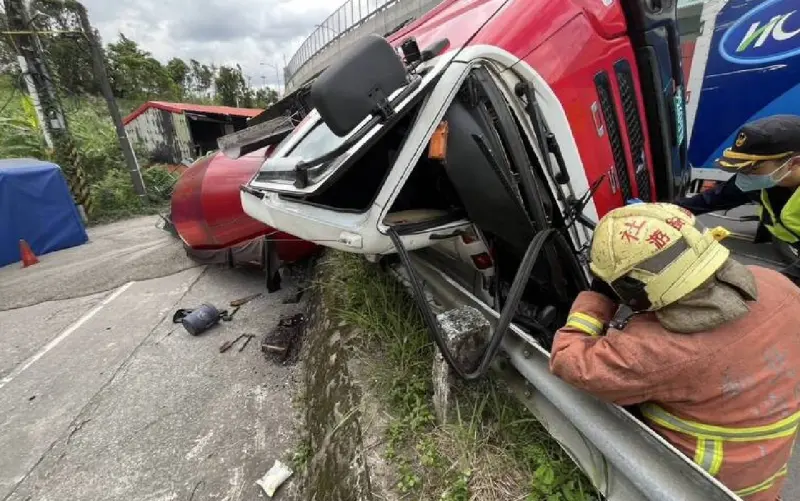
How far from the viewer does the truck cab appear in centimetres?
131

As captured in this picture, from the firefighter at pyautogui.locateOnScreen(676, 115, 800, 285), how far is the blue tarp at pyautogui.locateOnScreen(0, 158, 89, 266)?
8.85 m

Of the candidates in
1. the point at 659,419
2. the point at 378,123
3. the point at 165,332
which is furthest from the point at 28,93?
the point at 659,419

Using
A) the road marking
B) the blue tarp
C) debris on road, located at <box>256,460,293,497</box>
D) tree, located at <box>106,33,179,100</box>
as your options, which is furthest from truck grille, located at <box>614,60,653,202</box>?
tree, located at <box>106,33,179,100</box>

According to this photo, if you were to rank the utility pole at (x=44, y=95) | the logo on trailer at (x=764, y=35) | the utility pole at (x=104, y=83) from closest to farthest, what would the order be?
the logo on trailer at (x=764, y=35) < the utility pole at (x=44, y=95) < the utility pole at (x=104, y=83)

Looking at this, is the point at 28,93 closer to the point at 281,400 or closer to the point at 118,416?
the point at 118,416

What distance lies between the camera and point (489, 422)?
5.30 feet

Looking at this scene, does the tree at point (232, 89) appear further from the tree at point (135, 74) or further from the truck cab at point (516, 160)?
the truck cab at point (516, 160)

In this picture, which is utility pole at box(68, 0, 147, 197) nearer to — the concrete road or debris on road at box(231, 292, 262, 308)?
the concrete road

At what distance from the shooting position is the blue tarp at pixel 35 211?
618 cm

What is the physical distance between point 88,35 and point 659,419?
451 inches

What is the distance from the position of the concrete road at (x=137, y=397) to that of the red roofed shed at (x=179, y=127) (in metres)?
9.17

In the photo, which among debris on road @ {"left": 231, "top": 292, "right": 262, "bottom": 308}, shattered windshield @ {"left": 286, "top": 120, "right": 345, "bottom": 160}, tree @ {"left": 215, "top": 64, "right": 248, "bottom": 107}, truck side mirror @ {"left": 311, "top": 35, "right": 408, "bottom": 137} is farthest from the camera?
tree @ {"left": 215, "top": 64, "right": 248, "bottom": 107}

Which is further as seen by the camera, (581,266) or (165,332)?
(165,332)

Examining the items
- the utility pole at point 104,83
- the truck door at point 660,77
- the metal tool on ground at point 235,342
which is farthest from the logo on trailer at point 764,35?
the utility pole at point 104,83
